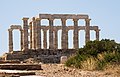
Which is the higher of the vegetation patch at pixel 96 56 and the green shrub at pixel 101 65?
the vegetation patch at pixel 96 56

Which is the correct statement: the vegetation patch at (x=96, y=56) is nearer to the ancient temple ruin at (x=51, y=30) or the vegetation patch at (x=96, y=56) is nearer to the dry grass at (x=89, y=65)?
the dry grass at (x=89, y=65)

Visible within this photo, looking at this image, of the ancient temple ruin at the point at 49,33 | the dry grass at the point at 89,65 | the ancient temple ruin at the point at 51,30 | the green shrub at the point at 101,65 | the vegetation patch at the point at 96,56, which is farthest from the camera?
the ancient temple ruin at the point at 51,30

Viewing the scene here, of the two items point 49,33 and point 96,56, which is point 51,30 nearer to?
point 49,33

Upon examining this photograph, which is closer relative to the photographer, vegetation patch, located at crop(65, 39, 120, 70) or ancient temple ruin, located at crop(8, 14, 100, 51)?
vegetation patch, located at crop(65, 39, 120, 70)

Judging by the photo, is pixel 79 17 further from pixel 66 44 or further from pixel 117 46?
pixel 117 46

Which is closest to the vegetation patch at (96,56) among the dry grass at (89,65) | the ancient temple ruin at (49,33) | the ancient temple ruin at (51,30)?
the dry grass at (89,65)

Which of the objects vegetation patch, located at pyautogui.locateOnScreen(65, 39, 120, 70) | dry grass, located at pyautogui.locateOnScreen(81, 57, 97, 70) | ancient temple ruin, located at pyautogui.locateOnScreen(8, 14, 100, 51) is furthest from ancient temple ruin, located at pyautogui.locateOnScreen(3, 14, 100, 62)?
dry grass, located at pyautogui.locateOnScreen(81, 57, 97, 70)

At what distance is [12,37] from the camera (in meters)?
66.8

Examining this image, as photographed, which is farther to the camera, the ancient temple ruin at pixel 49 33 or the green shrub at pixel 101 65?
the ancient temple ruin at pixel 49 33

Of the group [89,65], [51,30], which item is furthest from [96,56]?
[51,30]

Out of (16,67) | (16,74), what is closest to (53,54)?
(16,67)

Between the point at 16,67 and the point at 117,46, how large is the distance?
1300 centimetres

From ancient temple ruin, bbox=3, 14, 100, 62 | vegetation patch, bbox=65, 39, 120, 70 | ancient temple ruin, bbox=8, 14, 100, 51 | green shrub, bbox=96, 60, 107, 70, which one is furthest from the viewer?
ancient temple ruin, bbox=8, 14, 100, 51

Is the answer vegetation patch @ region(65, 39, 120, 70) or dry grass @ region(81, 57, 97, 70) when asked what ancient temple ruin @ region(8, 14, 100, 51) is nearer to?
vegetation patch @ region(65, 39, 120, 70)
